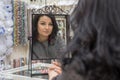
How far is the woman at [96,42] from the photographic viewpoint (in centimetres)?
33

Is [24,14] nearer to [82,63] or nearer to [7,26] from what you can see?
[7,26]

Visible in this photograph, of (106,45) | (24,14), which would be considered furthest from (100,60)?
(24,14)

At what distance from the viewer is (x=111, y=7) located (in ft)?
1.09

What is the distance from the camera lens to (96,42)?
34 cm

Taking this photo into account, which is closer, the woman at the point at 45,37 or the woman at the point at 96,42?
the woman at the point at 96,42

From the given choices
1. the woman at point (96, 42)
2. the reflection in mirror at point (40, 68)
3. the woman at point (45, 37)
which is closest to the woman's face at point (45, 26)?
the woman at point (45, 37)

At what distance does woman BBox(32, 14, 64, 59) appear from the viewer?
2.97 ft

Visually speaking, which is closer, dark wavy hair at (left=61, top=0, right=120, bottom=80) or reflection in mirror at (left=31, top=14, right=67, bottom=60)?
dark wavy hair at (left=61, top=0, right=120, bottom=80)

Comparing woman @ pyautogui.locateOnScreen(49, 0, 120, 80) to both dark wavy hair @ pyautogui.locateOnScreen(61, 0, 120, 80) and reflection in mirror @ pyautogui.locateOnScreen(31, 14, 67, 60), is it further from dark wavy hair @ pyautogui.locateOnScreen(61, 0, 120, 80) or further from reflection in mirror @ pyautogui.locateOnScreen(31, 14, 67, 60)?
reflection in mirror @ pyautogui.locateOnScreen(31, 14, 67, 60)

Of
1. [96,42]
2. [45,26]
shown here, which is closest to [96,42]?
[96,42]

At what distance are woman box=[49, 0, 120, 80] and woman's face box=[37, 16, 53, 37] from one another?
0.53 metres

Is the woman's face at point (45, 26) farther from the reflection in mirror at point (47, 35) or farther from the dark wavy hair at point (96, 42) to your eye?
the dark wavy hair at point (96, 42)

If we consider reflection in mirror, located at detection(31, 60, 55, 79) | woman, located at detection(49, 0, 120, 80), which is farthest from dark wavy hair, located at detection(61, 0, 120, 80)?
reflection in mirror, located at detection(31, 60, 55, 79)

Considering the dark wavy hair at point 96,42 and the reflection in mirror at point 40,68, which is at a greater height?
the dark wavy hair at point 96,42
